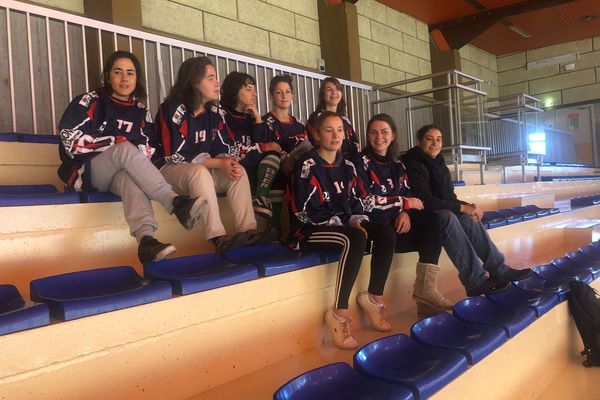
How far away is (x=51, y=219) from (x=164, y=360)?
0.71m

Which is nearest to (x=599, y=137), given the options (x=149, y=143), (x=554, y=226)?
(x=554, y=226)

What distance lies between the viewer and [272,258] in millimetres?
1842

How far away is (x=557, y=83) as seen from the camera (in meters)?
9.30

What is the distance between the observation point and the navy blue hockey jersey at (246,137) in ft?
8.04

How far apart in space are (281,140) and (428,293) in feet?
3.53

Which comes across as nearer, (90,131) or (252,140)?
(90,131)

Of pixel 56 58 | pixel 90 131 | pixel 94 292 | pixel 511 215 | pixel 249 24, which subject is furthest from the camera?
pixel 249 24

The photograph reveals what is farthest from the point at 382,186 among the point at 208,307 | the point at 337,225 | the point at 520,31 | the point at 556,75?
the point at 556,75

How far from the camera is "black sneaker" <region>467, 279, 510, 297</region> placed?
7.19ft

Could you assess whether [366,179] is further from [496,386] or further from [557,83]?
[557,83]

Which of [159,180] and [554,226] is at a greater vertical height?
[159,180]

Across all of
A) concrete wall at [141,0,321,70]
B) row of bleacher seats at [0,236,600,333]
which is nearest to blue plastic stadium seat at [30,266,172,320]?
row of bleacher seats at [0,236,600,333]

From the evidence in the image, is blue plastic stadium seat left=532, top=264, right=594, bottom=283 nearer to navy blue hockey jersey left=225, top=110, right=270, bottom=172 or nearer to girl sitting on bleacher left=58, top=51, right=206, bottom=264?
navy blue hockey jersey left=225, top=110, right=270, bottom=172

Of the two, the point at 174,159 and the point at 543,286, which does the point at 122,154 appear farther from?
the point at 543,286
